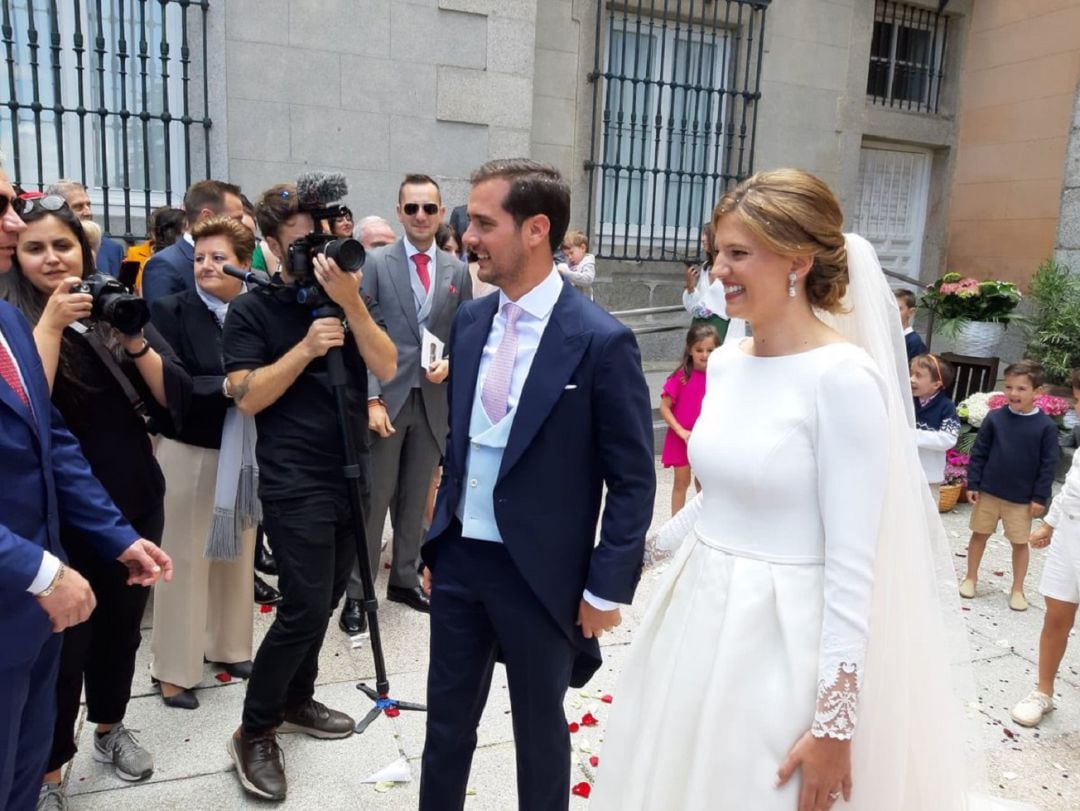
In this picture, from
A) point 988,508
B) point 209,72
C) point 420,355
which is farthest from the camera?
point 209,72

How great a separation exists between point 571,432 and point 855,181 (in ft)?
33.4

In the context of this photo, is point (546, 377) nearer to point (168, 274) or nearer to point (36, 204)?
point (36, 204)

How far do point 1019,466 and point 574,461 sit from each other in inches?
149

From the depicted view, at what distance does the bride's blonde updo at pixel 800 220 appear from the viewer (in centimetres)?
186

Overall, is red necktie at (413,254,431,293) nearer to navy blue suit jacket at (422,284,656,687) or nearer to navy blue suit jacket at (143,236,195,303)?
navy blue suit jacket at (143,236,195,303)

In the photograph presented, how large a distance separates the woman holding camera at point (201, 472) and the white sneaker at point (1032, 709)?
10.9ft

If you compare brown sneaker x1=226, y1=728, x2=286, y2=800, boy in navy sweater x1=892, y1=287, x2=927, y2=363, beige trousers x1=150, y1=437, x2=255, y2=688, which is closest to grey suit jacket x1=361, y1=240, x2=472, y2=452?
beige trousers x1=150, y1=437, x2=255, y2=688

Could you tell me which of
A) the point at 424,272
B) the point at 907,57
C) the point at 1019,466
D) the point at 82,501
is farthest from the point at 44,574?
the point at 907,57

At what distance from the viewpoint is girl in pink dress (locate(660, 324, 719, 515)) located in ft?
17.9

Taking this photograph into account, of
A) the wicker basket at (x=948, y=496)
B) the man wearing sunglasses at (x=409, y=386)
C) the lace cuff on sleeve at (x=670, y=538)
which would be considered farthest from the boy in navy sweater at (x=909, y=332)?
Result: the lace cuff on sleeve at (x=670, y=538)

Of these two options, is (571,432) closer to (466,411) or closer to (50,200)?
(466,411)

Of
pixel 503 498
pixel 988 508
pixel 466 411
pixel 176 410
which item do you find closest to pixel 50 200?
pixel 176 410

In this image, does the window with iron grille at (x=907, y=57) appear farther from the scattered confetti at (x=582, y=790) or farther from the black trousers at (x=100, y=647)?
the black trousers at (x=100, y=647)

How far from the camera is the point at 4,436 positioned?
6.56 feet
